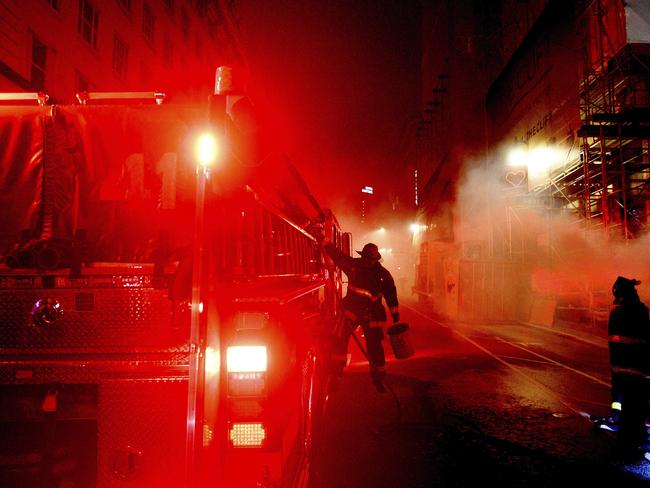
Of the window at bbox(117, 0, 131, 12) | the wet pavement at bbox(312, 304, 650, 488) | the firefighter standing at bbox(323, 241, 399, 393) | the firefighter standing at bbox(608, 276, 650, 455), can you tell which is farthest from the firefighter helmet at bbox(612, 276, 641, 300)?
the window at bbox(117, 0, 131, 12)

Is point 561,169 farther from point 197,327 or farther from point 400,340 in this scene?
point 197,327

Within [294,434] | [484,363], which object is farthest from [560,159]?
[294,434]

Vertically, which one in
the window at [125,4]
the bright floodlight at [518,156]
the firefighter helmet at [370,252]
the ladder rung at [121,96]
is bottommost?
the firefighter helmet at [370,252]

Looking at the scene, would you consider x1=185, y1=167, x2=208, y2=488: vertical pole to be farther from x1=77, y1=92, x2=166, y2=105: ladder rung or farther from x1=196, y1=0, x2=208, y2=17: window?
x1=196, y1=0, x2=208, y2=17: window

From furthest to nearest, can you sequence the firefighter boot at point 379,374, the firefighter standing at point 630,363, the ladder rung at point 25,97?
the firefighter boot at point 379,374 < the firefighter standing at point 630,363 < the ladder rung at point 25,97

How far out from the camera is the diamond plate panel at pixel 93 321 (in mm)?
2615

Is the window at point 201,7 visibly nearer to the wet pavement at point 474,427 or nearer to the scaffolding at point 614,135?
the scaffolding at point 614,135

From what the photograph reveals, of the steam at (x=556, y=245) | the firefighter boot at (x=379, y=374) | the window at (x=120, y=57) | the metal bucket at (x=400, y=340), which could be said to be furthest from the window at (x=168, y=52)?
the firefighter boot at (x=379, y=374)

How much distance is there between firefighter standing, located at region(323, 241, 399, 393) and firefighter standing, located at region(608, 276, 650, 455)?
8.84ft

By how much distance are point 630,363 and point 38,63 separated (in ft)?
57.9

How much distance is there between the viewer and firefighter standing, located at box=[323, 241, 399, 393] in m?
6.18

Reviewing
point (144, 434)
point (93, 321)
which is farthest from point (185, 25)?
point (144, 434)

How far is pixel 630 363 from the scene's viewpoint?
15.5ft

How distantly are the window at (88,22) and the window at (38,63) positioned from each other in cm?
247
